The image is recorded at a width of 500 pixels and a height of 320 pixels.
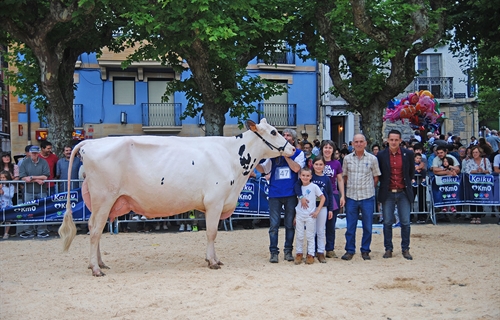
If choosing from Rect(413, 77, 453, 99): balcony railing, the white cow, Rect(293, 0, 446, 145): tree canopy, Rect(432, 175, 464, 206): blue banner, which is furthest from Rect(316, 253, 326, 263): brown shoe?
Rect(413, 77, 453, 99): balcony railing

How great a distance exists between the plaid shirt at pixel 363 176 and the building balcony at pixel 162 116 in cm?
2093

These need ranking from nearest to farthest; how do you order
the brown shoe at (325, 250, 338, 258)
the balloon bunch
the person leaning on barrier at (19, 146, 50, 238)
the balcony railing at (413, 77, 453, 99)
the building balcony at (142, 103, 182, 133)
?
the brown shoe at (325, 250, 338, 258)
the person leaning on barrier at (19, 146, 50, 238)
the balloon bunch
the building balcony at (142, 103, 182, 133)
the balcony railing at (413, 77, 453, 99)

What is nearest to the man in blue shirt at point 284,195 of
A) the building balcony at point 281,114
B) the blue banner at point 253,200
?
the blue banner at point 253,200

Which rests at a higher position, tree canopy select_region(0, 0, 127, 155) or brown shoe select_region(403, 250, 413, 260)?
tree canopy select_region(0, 0, 127, 155)

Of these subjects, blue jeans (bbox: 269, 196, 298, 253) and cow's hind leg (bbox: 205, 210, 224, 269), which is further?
blue jeans (bbox: 269, 196, 298, 253)

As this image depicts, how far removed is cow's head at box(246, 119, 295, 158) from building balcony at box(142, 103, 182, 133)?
20.7 m

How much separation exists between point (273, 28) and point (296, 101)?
1580 cm

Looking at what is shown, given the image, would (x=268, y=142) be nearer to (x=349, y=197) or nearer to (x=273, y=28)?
(x=349, y=197)

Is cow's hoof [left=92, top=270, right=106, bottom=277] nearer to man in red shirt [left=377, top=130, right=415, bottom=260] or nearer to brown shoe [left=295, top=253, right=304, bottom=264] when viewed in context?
brown shoe [left=295, top=253, right=304, bottom=264]

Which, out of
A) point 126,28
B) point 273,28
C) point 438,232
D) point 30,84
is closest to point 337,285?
point 438,232

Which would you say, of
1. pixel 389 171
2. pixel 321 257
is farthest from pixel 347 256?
pixel 389 171

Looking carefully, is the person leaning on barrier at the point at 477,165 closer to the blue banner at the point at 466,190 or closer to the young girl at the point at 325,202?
the blue banner at the point at 466,190

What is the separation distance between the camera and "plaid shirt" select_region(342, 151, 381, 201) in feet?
30.7

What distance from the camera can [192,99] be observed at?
17.4 meters
